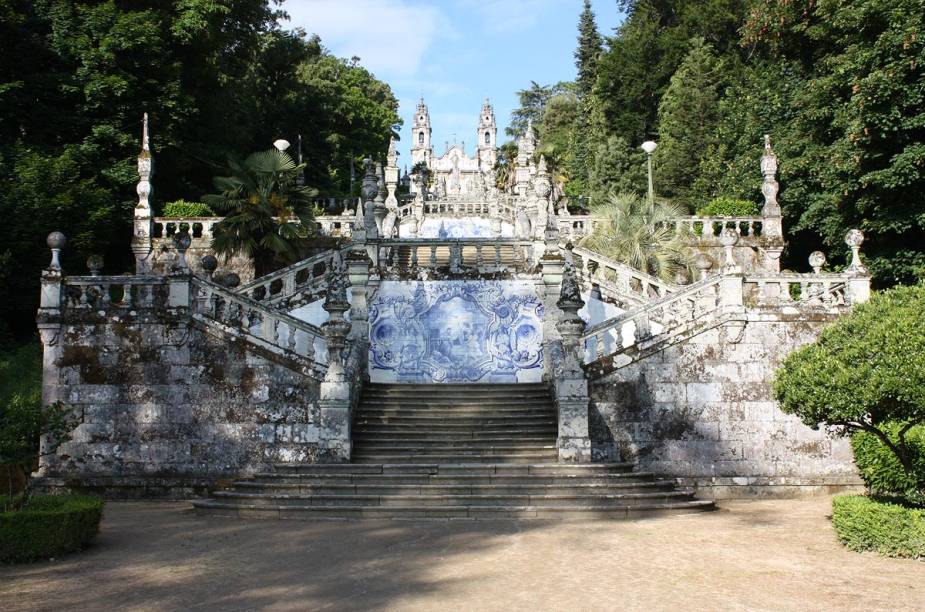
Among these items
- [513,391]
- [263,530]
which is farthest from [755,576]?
[513,391]

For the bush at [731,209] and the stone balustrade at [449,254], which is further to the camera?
the bush at [731,209]

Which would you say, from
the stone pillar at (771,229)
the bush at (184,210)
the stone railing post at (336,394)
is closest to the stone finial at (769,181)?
the stone pillar at (771,229)

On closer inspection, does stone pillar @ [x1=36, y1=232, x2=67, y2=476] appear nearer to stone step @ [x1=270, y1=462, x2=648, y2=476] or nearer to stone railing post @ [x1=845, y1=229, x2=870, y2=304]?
stone step @ [x1=270, y1=462, x2=648, y2=476]

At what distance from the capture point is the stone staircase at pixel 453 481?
13.1 metres

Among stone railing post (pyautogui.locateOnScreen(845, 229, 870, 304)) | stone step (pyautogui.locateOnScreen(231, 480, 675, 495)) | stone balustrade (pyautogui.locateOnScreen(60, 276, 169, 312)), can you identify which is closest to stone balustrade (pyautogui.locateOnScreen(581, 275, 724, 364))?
stone railing post (pyautogui.locateOnScreen(845, 229, 870, 304))

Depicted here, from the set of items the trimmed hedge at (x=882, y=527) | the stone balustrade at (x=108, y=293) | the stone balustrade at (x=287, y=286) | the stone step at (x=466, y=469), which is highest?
the stone balustrade at (x=287, y=286)

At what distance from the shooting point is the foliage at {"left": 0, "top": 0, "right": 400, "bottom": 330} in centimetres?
Answer: 2392

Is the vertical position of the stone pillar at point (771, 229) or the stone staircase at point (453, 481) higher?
the stone pillar at point (771, 229)

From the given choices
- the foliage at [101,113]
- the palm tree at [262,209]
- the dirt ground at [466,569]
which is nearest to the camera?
the dirt ground at [466,569]

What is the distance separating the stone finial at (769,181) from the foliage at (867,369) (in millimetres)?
14605

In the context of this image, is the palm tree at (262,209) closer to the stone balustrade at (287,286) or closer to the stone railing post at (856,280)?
the stone balustrade at (287,286)

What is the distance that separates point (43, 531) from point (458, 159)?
285ft

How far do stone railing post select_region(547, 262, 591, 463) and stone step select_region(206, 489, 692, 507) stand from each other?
4.25 ft

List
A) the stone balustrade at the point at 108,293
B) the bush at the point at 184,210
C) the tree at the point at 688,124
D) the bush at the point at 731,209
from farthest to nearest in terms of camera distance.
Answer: the tree at the point at 688,124 < the bush at the point at 184,210 < the bush at the point at 731,209 < the stone balustrade at the point at 108,293
